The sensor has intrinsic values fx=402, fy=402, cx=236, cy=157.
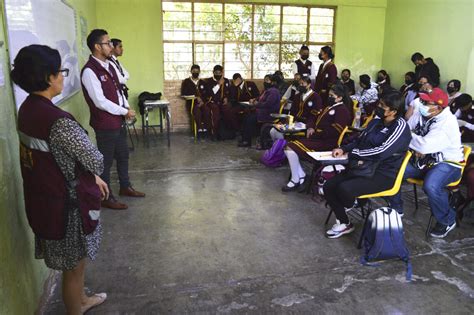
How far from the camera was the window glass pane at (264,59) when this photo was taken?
8188 millimetres

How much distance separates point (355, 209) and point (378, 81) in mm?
5273

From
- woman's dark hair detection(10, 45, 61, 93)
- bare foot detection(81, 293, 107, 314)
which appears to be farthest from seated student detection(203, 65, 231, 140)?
woman's dark hair detection(10, 45, 61, 93)

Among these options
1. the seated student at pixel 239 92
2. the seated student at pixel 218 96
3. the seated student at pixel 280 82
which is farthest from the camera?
the seated student at pixel 239 92

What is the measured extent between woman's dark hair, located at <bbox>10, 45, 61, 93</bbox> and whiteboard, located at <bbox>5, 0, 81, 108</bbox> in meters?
0.61

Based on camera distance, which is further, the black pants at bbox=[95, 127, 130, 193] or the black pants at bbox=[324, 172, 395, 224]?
the black pants at bbox=[95, 127, 130, 193]

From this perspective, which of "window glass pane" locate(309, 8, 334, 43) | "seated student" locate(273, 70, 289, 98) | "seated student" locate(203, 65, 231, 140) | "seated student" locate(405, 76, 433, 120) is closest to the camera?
"seated student" locate(405, 76, 433, 120)

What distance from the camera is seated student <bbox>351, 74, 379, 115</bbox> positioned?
731 centimetres

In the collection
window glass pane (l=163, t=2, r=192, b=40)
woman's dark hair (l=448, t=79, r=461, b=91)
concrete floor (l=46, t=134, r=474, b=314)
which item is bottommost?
concrete floor (l=46, t=134, r=474, b=314)

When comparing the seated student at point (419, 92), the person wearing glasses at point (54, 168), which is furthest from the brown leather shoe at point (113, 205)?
the seated student at point (419, 92)

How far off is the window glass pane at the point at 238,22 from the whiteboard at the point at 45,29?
373cm

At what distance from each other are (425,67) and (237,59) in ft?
11.4

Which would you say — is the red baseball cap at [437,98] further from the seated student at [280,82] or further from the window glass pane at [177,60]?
the window glass pane at [177,60]

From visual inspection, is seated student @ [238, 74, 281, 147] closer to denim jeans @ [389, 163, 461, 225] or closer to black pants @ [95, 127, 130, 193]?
black pants @ [95, 127, 130, 193]

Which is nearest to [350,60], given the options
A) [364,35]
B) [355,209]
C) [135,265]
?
[364,35]
